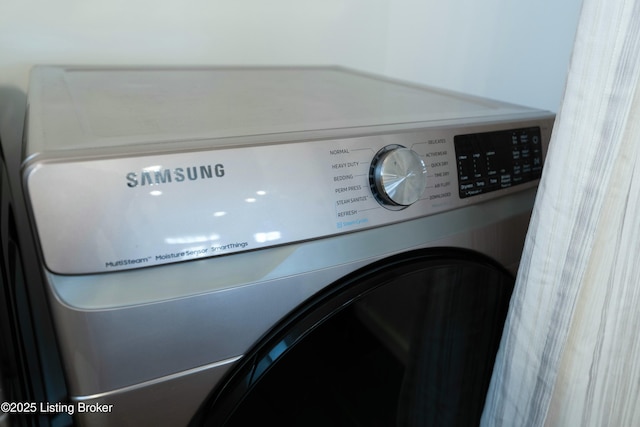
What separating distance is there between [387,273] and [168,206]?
243 millimetres

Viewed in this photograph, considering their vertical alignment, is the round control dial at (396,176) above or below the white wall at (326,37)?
below

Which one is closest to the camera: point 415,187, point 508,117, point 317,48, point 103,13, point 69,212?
point 69,212

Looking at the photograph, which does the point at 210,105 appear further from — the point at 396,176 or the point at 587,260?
the point at 587,260

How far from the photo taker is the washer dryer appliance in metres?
0.39

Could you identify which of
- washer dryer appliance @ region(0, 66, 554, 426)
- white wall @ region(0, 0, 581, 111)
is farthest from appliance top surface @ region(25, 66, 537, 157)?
white wall @ region(0, 0, 581, 111)

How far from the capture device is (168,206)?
394 millimetres

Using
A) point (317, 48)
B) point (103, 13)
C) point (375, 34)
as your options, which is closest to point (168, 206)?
point (103, 13)

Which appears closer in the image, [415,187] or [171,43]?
[415,187]

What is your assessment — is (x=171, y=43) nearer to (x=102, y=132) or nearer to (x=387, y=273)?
(x=102, y=132)

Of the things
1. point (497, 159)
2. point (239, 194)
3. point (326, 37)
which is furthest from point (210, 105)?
point (326, 37)

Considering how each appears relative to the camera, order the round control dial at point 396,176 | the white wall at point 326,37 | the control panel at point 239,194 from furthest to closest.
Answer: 1. the white wall at point 326,37
2. the round control dial at point 396,176
3. the control panel at point 239,194

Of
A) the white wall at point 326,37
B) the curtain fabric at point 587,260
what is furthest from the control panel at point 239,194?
the white wall at point 326,37

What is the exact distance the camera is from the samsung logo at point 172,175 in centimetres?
38

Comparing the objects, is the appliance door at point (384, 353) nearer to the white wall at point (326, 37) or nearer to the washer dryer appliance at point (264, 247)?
the washer dryer appliance at point (264, 247)
